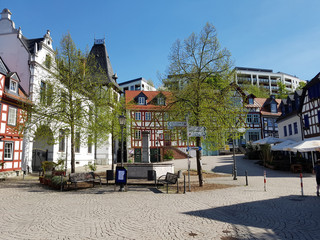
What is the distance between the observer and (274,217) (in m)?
7.18

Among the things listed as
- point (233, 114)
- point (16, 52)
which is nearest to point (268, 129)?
point (233, 114)

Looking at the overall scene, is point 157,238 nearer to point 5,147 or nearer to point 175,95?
point 175,95

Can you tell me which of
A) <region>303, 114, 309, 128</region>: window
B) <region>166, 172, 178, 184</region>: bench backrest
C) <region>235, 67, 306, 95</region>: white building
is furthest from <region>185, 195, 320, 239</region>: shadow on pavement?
<region>235, 67, 306, 95</region>: white building

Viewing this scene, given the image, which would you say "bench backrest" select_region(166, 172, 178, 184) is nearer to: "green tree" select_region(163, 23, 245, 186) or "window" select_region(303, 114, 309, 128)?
"green tree" select_region(163, 23, 245, 186)

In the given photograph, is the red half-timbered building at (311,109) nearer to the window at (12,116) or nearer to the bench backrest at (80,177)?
the bench backrest at (80,177)

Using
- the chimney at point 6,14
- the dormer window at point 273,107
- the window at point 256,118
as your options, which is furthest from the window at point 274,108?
the chimney at point 6,14

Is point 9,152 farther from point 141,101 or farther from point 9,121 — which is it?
point 141,101

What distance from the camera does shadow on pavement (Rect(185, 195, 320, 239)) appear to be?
18.9ft

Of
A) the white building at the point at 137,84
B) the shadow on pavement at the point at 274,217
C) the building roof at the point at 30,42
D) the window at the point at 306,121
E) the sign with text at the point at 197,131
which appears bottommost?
the shadow on pavement at the point at 274,217

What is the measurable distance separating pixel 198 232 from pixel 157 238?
41.2 inches

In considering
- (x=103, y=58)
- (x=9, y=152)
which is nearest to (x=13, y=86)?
(x=9, y=152)

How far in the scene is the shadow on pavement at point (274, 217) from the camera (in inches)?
227

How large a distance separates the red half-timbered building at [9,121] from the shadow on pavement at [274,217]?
52.0 feet

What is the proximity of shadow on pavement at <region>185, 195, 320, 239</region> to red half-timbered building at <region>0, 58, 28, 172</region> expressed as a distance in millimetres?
15848
